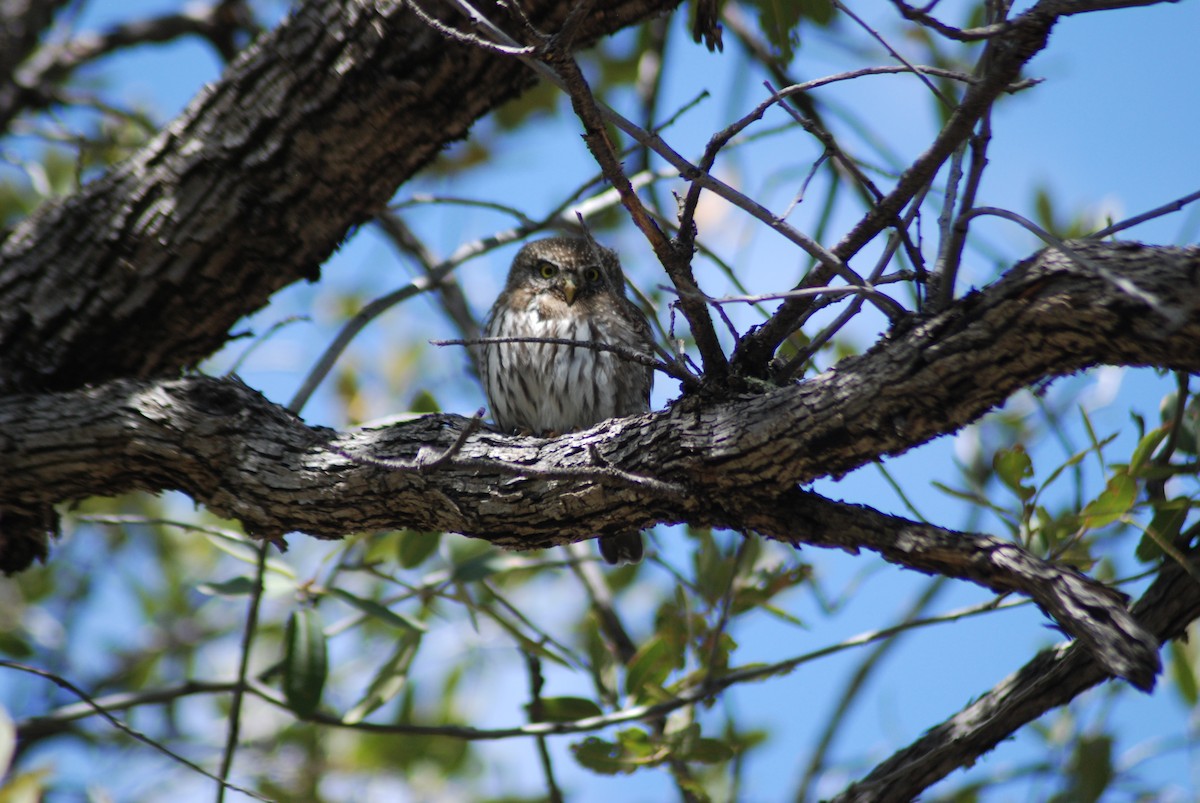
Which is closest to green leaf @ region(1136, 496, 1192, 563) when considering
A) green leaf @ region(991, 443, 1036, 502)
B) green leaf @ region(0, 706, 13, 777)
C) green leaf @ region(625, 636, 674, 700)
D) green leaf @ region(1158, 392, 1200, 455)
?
green leaf @ region(1158, 392, 1200, 455)

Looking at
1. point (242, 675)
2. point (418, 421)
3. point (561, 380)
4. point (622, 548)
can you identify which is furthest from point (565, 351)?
point (242, 675)

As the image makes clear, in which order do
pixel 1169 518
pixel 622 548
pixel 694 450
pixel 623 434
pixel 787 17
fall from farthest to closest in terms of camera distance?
pixel 622 548 < pixel 787 17 < pixel 1169 518 < pixel 623 434 < pixel 694 450

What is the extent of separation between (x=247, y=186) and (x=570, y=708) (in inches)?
84.8

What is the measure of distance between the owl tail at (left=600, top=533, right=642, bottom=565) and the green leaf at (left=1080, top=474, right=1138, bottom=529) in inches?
72.2

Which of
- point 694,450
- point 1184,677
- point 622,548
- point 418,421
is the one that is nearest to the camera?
point 694,450

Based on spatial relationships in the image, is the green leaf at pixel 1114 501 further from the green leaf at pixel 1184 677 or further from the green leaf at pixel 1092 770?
the green leaf at pixel 1184 677

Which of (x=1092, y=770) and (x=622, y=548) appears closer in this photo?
(x=1092, y=770)

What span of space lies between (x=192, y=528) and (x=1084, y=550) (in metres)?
2.96

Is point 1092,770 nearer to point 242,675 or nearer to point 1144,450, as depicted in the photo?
point 1144,450

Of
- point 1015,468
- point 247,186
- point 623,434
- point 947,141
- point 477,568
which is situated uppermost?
point 247,186

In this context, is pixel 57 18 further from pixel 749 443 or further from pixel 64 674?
pixel 749 443

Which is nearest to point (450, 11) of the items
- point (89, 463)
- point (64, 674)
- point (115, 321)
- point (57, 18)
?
point (115, 321)

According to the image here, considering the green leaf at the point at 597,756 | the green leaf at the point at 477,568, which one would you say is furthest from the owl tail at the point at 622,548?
the green leaf at the point at 597,756

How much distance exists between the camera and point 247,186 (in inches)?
142
